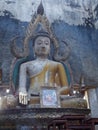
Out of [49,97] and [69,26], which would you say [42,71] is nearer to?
[49,97]

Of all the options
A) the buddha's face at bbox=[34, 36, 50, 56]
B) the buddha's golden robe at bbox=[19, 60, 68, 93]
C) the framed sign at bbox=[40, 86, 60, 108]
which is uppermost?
the buddha's face at bbox=[34, 36, 50, 56]

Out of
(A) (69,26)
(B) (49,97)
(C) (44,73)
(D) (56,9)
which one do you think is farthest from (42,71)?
(D) (56,9)

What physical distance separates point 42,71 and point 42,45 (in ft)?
2.11

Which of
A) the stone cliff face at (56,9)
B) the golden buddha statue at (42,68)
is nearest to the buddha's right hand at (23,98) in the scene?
the golden buddha statue at (42,68)

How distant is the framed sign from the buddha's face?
1.10 m

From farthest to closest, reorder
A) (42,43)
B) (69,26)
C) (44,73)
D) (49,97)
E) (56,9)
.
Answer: (56,9), (69,26), (42,43), (44,73), (49,97)

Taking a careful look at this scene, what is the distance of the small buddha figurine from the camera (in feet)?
19.2

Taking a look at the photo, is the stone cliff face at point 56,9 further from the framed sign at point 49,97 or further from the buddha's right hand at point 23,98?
the buddha's right hand at point 23,98

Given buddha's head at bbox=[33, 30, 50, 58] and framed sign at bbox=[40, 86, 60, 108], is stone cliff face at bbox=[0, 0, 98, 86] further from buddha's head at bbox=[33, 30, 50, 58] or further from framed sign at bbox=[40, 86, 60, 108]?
framed sign at bbox=[40, 86, 60, 108]

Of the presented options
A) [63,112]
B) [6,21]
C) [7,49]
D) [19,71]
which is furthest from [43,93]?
[6,21]

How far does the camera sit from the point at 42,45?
20.5ft

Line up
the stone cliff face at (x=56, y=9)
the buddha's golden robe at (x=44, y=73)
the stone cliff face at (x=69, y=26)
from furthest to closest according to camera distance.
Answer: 1. the stone cliff face at (x=56, y=9)
2. the stone cliff face at (x=69, y=26)
3. the buddha's golden robe at (x=44, y=73)

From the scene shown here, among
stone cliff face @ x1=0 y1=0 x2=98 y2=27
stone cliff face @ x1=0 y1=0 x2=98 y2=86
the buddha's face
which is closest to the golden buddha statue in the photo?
the buddha's face

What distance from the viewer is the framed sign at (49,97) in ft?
17.2
